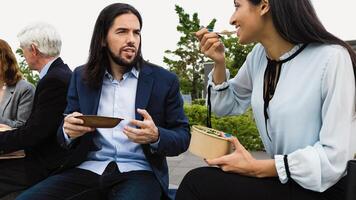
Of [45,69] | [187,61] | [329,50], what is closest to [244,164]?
[329,50]

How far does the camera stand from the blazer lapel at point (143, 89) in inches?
90.2

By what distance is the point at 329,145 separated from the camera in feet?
4.92

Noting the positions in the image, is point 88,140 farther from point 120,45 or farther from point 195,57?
point 195,57

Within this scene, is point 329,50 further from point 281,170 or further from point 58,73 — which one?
point 58,73

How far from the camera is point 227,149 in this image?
164cm

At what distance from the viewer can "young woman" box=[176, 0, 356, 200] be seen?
1504 mm

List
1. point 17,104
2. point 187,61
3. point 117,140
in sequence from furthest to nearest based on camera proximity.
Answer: point 187,61 < point 17,104 < point 117,140

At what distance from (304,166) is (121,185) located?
1.04 meters

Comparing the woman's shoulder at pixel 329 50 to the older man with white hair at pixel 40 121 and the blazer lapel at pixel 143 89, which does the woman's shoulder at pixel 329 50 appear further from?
the older man with white hair at pixel 40 121

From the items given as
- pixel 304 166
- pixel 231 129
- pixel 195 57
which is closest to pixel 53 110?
pixel 304 166

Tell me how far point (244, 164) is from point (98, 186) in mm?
946

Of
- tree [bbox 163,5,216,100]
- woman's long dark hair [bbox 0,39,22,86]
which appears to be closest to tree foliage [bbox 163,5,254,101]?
tree [bbox 163,5,216,100]

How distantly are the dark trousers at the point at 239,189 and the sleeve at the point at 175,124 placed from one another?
51cm

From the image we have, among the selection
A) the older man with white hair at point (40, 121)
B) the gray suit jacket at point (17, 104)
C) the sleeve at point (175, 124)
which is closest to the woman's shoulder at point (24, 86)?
the gray suit jacket at point (17, 104)
